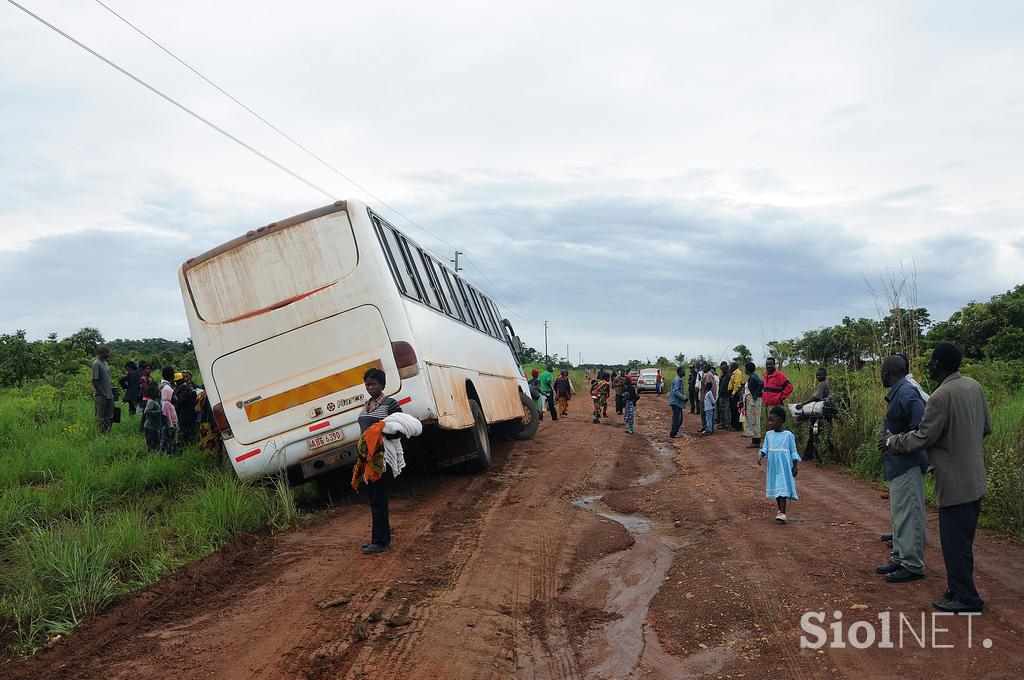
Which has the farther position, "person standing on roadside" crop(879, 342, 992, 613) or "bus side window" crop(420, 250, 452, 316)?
"bus side window" crop(420, 250, 452, 316)

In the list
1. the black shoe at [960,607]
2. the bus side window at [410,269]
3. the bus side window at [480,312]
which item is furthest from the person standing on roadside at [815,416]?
the black shoe at [960,607]

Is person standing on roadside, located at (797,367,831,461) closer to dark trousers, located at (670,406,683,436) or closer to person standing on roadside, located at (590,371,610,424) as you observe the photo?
dark trousers, located at (670,406,683,436)

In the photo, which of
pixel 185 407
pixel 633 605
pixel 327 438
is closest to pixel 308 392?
pixel 327 438

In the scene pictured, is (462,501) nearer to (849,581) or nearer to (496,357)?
(849,581)

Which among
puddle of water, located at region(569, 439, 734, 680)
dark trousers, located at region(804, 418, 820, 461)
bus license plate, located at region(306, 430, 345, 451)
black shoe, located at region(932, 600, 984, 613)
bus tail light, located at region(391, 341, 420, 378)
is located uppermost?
bus tail light, located at region(391, 341, 420, 378)

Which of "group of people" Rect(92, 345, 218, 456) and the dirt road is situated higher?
"group of people" Rect(92, 345, 218, 456)

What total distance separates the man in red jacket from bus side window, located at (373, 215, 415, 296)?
7.43 m

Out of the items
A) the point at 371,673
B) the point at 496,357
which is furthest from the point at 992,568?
the point at 496,357

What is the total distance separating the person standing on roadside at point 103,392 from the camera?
13.4 meters

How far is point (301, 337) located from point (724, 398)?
1307 cm

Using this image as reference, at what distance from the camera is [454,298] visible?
13.3 metres

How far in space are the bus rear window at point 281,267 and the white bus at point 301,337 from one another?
0.04 ft

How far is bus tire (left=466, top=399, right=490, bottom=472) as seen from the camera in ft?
36.1

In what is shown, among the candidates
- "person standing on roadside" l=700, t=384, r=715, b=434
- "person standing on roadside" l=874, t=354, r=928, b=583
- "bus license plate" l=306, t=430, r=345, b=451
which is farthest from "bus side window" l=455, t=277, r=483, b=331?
"person standing on roadside" l=874, t=354, r=928, b=583
